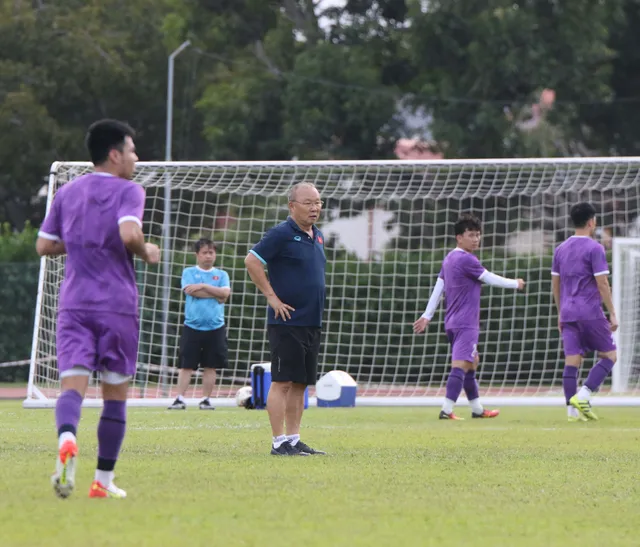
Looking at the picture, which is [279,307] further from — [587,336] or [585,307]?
[587,336]

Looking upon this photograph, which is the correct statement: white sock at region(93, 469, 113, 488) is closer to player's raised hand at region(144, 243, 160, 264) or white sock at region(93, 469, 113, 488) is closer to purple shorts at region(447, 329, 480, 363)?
player's raised hand at region(144, 243, 160, 264)

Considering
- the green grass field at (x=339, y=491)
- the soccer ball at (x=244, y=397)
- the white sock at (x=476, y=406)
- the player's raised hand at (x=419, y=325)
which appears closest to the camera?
the green grass field at (x=339, y=491)

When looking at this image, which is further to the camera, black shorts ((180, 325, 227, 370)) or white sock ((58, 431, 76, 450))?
black shorts ((180, 325, 227, 370))

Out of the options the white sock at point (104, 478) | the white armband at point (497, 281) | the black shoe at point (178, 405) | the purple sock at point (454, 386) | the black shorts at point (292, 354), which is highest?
the white armband at point (497, 281)

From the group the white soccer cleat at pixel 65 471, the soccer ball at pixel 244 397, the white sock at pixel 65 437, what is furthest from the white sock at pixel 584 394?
the white soccer cleat at pixel 65 471

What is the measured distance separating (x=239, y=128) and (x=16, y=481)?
92.8ft

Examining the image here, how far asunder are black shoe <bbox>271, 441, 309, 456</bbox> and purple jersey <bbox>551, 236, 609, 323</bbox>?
5500 mm

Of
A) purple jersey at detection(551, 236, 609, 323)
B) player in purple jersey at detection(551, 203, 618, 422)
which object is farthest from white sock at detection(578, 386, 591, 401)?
purple jersey at detection(551, 236, 609, 323)

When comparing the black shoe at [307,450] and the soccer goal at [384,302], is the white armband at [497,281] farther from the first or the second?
the soccer goal at [384,302]

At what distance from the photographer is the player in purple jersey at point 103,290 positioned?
6555 millimetres

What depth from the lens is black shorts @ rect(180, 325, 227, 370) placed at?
16062 mm

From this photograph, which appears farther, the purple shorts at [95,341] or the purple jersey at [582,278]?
the purple jersey at [582,278]

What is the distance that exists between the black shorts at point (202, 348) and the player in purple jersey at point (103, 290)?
928cm

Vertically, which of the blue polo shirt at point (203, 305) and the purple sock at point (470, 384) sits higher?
the blue polo shirt at point (203, 305)
